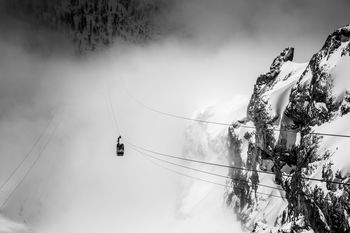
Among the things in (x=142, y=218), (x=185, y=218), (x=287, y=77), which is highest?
(x=287, y=77)

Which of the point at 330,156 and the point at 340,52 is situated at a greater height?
the point at 340,52

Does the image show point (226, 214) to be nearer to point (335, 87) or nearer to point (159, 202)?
point (335, 87)

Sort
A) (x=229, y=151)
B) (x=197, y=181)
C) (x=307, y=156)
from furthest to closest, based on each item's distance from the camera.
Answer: (x=197, y=181) < (x=229, y=151) < (x=307, y=156)

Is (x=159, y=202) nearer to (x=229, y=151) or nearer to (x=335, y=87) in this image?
(x=229, y=151)

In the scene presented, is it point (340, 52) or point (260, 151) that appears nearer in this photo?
point (340, 52)

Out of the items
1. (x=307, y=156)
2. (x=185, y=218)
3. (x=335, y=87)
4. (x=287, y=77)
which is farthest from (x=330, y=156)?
(x=185, y=218)

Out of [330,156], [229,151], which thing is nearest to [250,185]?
[229,151]

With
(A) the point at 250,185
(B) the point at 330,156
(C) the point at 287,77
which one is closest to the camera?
(B) the point at 330,156
